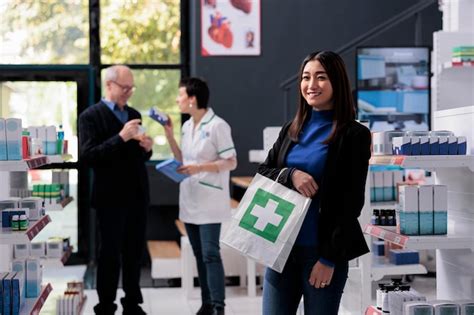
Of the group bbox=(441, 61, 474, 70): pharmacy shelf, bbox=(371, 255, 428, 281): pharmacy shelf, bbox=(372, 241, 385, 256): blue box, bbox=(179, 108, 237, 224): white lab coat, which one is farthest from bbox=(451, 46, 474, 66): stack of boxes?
bbox=(179, 108, 237, 224): white lab coat

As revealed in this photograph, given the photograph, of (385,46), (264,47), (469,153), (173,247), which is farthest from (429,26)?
(469,153)

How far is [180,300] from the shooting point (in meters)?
7.42

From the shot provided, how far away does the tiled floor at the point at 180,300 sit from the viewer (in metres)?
6.87

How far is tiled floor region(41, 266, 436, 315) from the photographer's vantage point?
6.87 meters

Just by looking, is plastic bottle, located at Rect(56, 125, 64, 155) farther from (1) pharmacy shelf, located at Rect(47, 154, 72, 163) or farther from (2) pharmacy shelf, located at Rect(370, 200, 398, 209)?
(2) pharmacy shelf, located at Rect(370, 200, 398, 209)

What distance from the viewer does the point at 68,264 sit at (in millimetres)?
9812

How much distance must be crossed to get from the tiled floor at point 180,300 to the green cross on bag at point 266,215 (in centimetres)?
331

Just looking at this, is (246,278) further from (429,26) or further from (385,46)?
(429,26)

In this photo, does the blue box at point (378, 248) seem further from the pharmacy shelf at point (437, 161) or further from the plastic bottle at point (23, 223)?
the plastic bottle at point (23, 223)

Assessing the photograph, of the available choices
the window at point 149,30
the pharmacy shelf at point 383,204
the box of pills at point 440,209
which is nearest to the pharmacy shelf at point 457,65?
the pharmacy shelf at point 383,204

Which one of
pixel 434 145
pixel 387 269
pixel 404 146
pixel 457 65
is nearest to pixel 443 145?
pixel 434 145

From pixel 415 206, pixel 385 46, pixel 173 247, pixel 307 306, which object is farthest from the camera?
pixel 385 46

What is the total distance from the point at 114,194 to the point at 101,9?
4.48 m

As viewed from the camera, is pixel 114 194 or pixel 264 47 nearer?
pixel 114 194
